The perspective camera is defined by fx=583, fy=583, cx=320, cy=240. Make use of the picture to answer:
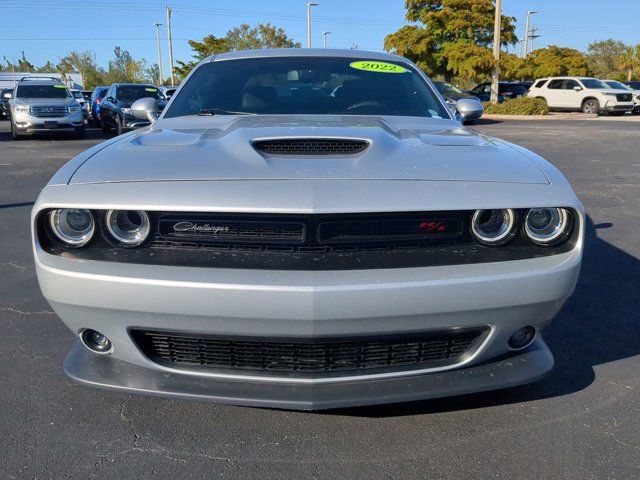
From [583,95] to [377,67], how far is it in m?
25.5

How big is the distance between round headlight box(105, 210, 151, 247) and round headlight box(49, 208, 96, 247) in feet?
0.25

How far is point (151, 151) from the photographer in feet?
7.87

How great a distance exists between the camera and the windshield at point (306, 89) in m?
3.46

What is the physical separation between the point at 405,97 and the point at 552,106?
1040 inches

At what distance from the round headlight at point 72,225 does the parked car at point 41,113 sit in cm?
1527

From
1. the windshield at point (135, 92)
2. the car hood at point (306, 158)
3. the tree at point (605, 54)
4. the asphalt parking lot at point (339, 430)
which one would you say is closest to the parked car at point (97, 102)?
the windshield at point (135, 92)

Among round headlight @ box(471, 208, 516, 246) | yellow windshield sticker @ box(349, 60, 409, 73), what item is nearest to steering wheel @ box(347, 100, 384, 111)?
yellow windshield sticker @ box(349, 60, 409, 73)

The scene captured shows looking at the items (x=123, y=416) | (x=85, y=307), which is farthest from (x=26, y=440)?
(x=85, y=307)

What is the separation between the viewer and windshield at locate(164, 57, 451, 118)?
3.46 m

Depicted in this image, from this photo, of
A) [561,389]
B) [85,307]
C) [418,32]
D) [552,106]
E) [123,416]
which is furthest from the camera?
[418,32]

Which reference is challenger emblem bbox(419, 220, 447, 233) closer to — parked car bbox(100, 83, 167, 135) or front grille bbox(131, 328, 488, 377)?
front grille bbox(131, 328, 488, 377)

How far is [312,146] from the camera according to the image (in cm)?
240

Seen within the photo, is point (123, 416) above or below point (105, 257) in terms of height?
below

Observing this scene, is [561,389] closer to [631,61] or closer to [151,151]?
[151,151]
